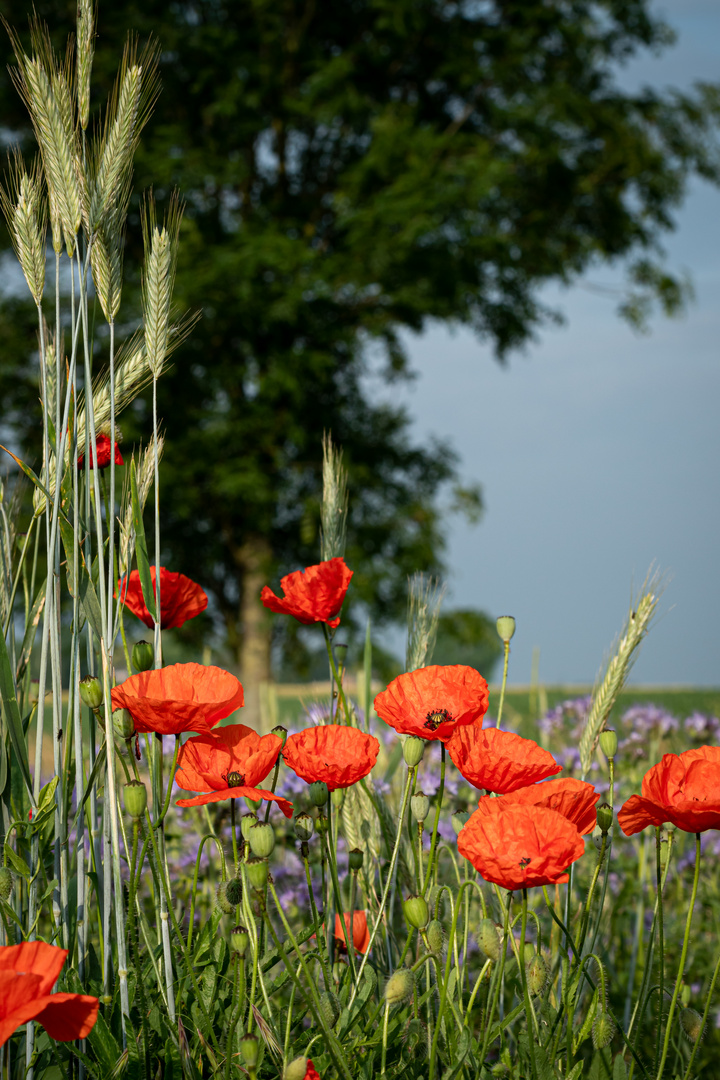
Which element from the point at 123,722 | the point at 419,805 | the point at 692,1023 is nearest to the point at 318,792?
the point at 419,805

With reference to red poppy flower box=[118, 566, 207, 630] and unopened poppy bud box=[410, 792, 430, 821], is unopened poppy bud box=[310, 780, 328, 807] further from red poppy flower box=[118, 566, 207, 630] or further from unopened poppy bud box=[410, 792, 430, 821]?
red poppy flower box=[118, 566, 207, 630]

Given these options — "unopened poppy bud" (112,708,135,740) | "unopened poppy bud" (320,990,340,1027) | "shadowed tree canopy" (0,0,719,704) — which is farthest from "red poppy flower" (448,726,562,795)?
"shadowed tree canopy" (0,0,719,704)

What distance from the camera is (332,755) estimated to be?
116 centimetres

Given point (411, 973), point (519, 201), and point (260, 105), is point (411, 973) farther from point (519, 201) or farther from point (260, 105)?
point (260, 105)

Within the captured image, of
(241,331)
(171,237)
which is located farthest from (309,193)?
(171,237)

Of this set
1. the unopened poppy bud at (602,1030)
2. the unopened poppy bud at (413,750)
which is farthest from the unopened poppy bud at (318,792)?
the unopened poppy bud at (602,1030)

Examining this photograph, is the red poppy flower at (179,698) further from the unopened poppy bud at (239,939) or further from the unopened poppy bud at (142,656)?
the unopened poppy bud at (239,939)

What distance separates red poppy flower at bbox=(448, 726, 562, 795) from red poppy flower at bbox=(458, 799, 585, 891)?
123 mm

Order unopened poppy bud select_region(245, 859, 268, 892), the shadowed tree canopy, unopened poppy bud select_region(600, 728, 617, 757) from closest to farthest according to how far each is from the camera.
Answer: unopened poppy bud select_region(245, 859, 268, 892) < unopened poppy bud select_region(600, 728, 617, 757) < the shadowed tree canopy

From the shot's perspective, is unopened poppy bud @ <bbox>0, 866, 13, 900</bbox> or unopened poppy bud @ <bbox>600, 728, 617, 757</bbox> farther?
unopened poppy bud @ <bbox>600, 728, 617, 757</bbox>

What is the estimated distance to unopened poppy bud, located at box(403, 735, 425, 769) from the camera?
3.82 feet

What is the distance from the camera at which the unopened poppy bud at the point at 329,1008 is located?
3.46 feet

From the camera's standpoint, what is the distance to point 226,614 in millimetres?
11117

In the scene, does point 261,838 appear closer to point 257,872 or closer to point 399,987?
point 257,872
